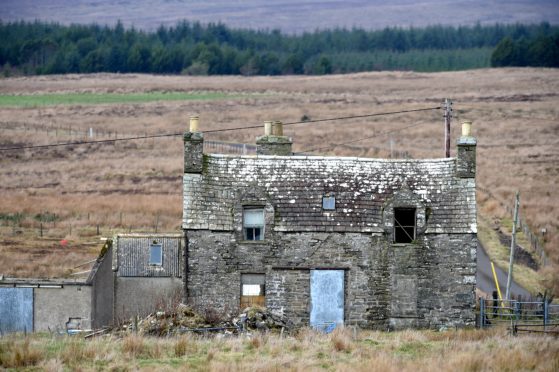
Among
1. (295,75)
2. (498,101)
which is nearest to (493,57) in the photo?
(295,75)

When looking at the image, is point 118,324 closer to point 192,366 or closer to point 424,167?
point 192,366

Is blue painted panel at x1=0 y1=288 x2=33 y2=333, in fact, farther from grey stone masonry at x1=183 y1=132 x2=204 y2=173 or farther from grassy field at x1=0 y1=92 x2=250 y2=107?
grassy field at x1=0 y1=92 x2=250 y2=107

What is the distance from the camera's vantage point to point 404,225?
27625 mm

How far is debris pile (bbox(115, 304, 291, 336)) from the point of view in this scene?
78.9 feet

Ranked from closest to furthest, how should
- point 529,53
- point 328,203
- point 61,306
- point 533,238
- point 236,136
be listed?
1. point 61,306
2. point 328,203
3. point 533,238
4. point 236,136
5. point 529,53

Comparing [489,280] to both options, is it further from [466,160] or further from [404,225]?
[404,225]

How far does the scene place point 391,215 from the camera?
2736cm

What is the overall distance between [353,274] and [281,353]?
262 inches

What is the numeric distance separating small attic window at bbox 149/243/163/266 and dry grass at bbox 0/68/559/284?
7.71 m

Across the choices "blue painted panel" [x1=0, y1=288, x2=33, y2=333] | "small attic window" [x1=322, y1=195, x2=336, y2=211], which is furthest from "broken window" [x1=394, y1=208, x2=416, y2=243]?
"blue painted panel" [x1=0, y1=288, x2=33, y2=333]

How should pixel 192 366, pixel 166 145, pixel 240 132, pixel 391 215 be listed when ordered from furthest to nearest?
pixel 240 132 → pixel 166 145 → pixel 391 215 → pixel 192 366

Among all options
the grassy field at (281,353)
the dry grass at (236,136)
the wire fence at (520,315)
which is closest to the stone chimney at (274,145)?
the wire fence at (520,315)

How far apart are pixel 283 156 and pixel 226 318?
5.10 m

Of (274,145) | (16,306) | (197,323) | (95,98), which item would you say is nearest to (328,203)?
(274,145)
